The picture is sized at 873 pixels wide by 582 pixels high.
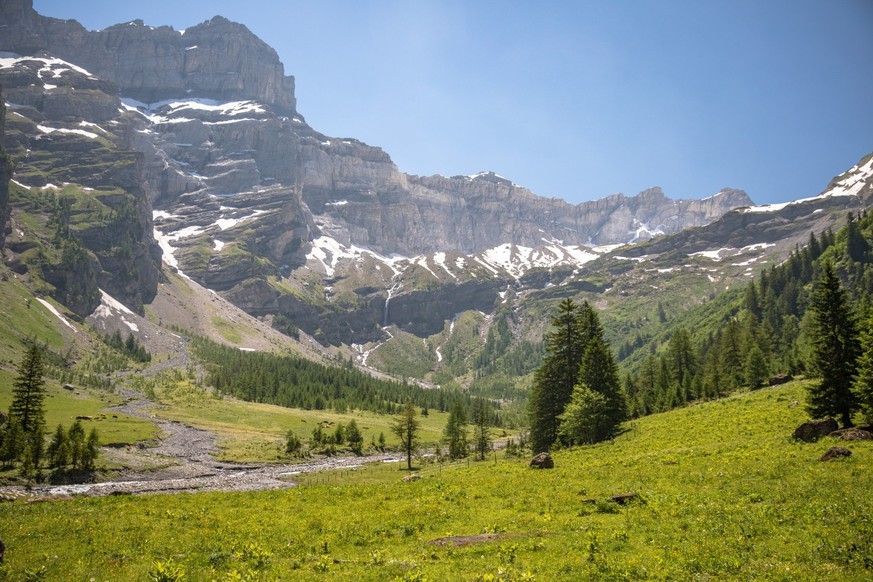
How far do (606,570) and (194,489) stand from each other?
186 ft

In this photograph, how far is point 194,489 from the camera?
59750 millimetres

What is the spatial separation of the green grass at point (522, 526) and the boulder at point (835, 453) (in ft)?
2.09

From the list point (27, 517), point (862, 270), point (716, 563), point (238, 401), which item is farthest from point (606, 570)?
point (862, 270)

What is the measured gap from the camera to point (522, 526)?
25.2 m

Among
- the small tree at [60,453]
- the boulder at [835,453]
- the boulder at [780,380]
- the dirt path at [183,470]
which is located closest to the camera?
the boulder at [835,453]

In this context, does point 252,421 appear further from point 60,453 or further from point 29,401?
point 60,453

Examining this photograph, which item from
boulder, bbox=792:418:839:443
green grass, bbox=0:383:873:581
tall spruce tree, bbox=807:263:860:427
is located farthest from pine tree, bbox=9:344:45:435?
tall spruce tree, bbox=807:263:860:427

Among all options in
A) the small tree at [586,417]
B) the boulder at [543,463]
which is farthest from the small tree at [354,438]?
the boulder at [543,463]

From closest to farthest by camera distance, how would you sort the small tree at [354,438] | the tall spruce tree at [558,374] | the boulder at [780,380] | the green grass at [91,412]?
the tall spruce tree at [558,374], the boulder at [780,380], the green grass at [91,412], the small tree at [354,438]

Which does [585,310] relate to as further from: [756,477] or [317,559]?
[317,559]

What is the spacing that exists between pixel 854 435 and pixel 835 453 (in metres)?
6.24

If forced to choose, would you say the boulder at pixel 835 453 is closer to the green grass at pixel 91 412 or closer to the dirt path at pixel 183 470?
the dirt path at pixel 183 470

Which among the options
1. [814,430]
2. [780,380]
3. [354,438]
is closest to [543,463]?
[814,430]

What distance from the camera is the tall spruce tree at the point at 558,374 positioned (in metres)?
Answer: 68.7
